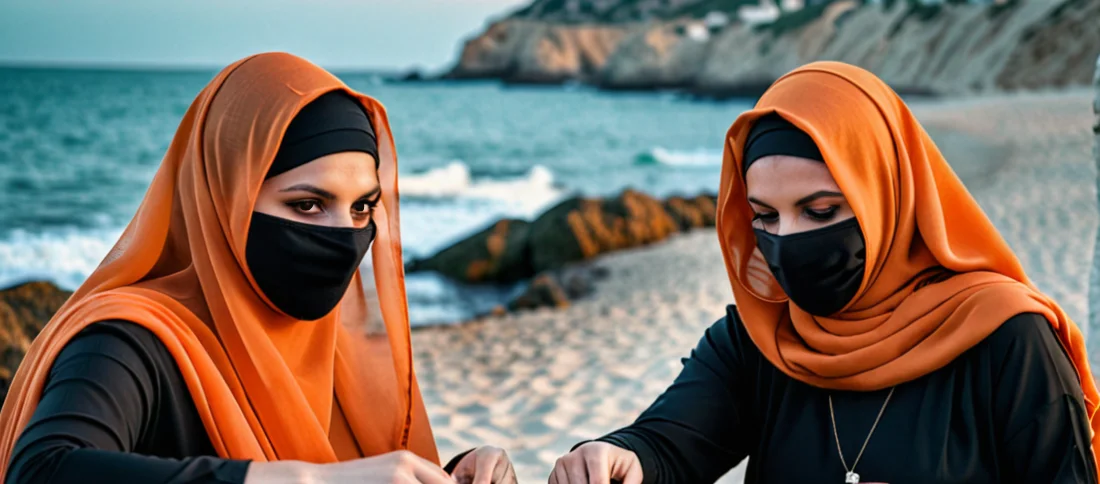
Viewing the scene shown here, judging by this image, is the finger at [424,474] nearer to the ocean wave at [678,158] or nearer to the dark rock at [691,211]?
the dark rock at [691,211]

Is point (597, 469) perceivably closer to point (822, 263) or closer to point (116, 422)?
point (822, 263)

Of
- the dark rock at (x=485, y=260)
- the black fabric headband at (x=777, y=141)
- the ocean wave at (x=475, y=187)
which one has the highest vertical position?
the black fabric headband at (x=777, y=141)

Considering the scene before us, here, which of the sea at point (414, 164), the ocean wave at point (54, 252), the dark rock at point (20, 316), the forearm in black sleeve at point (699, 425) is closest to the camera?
the forearm in black sleeve at point (699, 425)

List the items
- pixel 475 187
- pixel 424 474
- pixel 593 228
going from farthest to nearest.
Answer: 1. pixel 475 187
2. pixel 593 228
3. pixel 424 474

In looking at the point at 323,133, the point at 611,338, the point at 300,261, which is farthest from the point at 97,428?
the point at 611,338

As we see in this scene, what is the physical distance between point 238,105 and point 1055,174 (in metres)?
13.5

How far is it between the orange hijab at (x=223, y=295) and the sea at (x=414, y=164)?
468 centimetres

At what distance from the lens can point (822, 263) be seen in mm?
1892

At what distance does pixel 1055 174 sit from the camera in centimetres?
1325

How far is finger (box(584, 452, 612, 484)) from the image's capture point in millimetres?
1919

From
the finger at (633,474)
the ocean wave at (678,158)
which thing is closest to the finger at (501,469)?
the finger at (633,474)

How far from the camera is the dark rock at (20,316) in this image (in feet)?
12.2

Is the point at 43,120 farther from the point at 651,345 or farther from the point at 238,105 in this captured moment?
the point at 238,105

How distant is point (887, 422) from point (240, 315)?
1.22 metres
